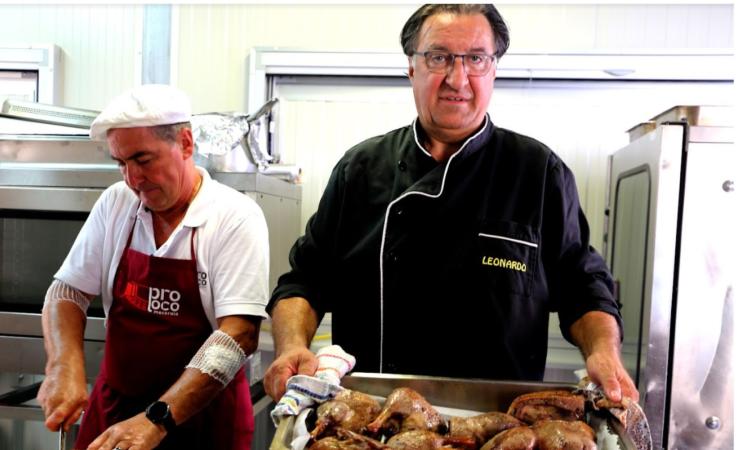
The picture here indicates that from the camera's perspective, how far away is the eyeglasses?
53.2 inches

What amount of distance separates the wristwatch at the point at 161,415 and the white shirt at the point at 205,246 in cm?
31

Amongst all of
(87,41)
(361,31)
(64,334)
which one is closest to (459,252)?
(64,334)

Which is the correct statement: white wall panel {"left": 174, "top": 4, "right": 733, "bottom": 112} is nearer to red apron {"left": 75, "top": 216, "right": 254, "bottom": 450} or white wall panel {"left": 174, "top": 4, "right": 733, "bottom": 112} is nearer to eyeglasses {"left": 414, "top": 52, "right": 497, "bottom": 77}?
red apron {"left": 75, "top": 216, "right": 254, "bottom": 450}

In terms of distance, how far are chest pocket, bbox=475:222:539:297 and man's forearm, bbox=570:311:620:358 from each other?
0.14 meters

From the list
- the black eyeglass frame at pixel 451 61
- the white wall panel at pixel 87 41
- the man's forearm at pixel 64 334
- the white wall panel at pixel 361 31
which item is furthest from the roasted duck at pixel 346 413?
the white wall panel at pixel 87 41

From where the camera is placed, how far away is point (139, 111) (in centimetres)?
166

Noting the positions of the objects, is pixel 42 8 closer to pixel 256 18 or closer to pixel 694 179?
pixel 256 18

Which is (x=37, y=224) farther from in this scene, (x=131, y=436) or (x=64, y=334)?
(x=131, y=436)

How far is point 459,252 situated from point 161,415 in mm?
823

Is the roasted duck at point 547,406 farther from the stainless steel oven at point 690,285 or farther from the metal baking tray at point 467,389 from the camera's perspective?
the stainless steel oven at point 690,285

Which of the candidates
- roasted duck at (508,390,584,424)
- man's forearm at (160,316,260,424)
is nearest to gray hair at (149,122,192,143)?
man's forearm at (160,316,260,424)

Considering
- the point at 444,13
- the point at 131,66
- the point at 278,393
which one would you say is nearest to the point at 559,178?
the point at 444,13

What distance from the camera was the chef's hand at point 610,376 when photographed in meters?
1.05

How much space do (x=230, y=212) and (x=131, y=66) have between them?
1860 mm
